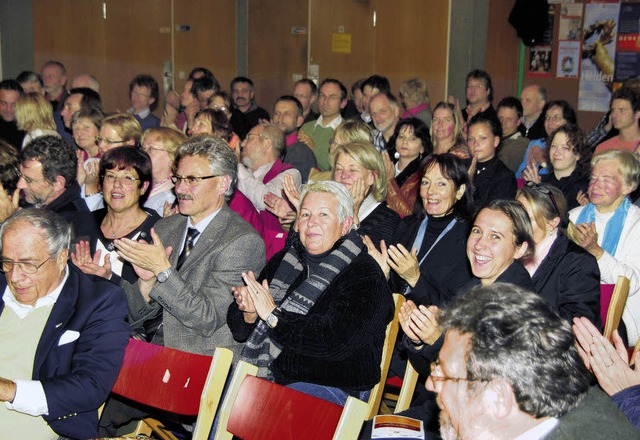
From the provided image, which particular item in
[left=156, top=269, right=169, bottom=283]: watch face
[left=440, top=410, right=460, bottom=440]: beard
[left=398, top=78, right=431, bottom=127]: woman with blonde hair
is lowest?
[left=440, top=410, right=460, bottom=440]: beard

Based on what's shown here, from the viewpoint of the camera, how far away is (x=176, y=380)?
9.12 feet

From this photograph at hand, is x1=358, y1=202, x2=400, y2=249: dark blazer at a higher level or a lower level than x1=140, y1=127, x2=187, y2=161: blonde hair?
lower

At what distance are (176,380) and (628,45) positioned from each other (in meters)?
7.03

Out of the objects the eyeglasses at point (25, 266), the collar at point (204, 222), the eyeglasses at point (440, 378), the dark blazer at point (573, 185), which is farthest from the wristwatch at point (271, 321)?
the dark blazer at point (573, 185)

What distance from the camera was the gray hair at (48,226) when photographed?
2.73 meters

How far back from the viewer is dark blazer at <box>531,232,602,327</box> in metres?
3.41

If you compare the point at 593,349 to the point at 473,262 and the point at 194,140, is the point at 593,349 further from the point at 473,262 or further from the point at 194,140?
the point at 194,140

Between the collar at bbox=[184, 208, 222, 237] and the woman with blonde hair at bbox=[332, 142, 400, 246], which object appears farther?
the woman with blonde hair at bbox=[332, 142, 400, 246]

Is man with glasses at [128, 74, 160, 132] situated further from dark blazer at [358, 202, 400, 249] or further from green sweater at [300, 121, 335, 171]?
dark blazer at [358, 202, 400, 249]

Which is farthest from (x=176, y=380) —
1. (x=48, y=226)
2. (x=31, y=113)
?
(x=31, y=113)

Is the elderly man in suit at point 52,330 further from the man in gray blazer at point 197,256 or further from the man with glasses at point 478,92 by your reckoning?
the man with glasses at point 478,92

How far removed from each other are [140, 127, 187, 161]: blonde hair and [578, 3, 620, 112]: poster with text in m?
5.40

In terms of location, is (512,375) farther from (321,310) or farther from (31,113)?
(31,113)

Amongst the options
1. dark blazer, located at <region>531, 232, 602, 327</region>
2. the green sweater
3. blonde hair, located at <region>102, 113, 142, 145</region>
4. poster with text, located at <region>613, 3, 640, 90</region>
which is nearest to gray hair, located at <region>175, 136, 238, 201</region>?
dark blazer, located at <region>531, 232, 602, 327</region>
